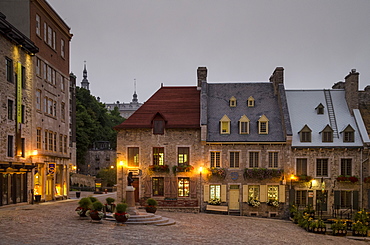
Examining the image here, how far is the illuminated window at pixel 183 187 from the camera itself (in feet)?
125

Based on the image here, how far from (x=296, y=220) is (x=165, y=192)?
1087 cm

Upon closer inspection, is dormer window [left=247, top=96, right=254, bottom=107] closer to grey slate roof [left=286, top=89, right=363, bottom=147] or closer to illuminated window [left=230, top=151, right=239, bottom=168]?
grey slate roof [left=286, top=89, right=363, bottom=147]

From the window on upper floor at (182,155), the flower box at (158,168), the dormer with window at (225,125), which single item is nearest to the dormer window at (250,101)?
the dormer with window at (225,125)

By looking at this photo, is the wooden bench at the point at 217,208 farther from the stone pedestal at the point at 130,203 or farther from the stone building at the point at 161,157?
the stone pedestal at the point at 130,203

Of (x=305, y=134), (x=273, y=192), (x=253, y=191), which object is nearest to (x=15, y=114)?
(x=253, y=191)

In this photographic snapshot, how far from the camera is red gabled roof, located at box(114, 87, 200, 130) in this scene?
127ft

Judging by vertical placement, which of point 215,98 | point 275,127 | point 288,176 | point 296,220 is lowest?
point 296,220

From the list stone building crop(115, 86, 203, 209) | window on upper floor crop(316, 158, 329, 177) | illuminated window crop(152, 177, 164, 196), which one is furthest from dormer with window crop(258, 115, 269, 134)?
illuminated window crop(152, 177, 164, 196)

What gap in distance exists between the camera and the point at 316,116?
40438mm

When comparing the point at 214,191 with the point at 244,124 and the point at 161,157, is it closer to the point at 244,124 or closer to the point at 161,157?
the point at 161,157

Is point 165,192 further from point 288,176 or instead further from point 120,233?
point 120,233

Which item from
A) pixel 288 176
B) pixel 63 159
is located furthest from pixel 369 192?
pixel 63 159

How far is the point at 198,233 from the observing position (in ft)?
77.5

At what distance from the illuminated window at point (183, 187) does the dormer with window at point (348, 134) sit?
44.5 ft
